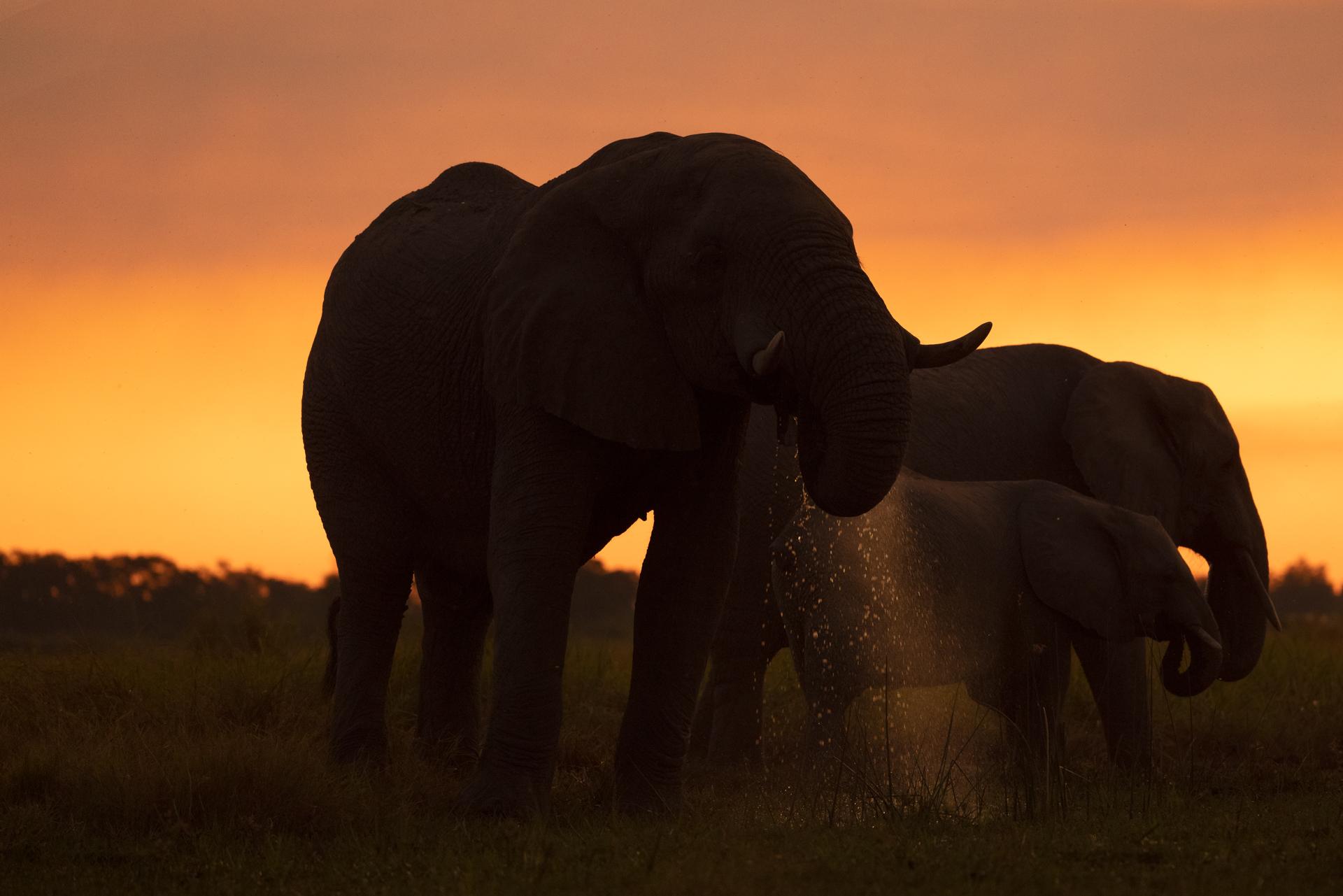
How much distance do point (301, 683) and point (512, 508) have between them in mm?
4628

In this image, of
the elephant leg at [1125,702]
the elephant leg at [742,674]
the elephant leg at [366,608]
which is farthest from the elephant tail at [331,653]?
the elephant leg at [1125,702]

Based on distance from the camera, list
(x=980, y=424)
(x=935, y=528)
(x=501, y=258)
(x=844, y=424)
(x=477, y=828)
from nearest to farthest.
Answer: (x=844, y=424) < (x=477, y=828) < (x=501, y=258) < (x=935, y=528) < (x=980, y=424)

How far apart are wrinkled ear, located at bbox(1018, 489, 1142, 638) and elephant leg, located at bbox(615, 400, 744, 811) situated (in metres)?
2.12

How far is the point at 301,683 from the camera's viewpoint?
462 inches

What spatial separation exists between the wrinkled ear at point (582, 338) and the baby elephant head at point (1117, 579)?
9.24 feet

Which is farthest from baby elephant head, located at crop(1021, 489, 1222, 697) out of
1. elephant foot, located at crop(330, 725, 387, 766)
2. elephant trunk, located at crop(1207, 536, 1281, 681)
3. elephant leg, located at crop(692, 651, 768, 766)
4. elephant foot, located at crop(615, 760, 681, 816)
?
elephant foot, located at crop(330, 725, 387, 766)

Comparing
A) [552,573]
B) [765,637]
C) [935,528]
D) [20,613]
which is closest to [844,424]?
[552,573]

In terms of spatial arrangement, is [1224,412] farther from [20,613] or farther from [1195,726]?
[20,613]

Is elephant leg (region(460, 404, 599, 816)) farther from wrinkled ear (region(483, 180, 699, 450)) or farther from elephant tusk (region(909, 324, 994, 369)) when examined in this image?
elephant tusk (region(909, 324, 994, 369))

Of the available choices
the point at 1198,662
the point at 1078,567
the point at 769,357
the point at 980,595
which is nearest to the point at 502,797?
the point at 769,357

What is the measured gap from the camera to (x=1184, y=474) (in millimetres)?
11898

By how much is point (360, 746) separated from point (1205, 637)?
3976mm

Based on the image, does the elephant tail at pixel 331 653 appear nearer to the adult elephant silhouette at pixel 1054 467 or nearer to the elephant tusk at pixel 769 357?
the adult elephant silhouette at pixel 1054 467

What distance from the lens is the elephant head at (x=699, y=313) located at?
6.59 meters
